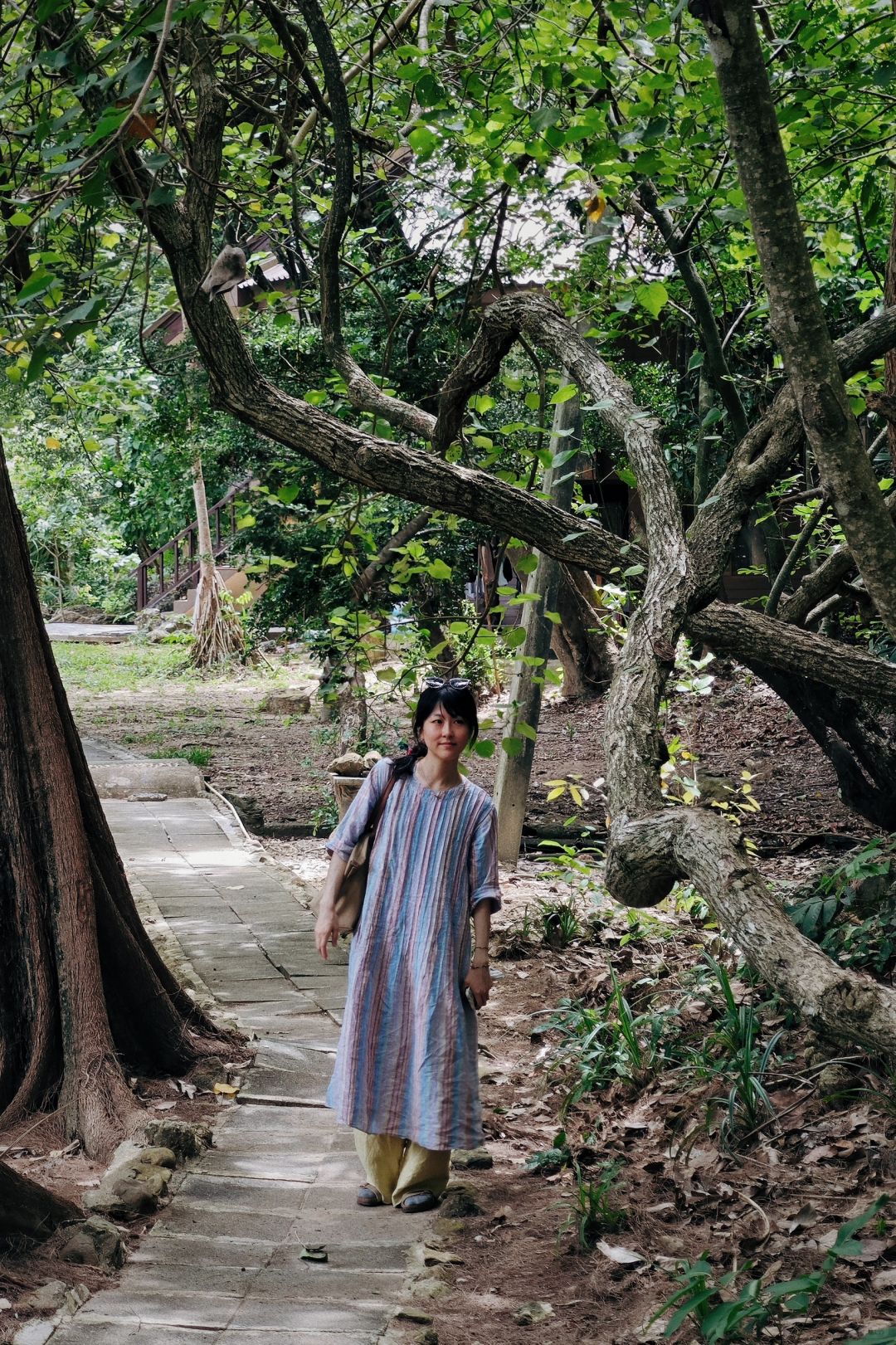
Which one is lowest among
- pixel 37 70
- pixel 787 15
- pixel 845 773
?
pixel 845 773

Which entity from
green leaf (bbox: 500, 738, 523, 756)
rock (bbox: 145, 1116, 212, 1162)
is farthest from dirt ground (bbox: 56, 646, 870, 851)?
rock (bbox: 145, 1116, 212, 1162)

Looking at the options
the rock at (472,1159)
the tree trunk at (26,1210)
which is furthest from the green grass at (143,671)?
the tree trunk at (26,1210)

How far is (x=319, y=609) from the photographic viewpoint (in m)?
12.2

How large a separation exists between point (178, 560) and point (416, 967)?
78.9 feet

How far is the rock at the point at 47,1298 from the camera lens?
142 inches

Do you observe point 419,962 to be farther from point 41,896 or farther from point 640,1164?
point 41,896

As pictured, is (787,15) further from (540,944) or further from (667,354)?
(667,354)

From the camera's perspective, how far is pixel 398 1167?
15.1ft

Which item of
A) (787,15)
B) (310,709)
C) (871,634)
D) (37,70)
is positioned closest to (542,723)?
(310,709)

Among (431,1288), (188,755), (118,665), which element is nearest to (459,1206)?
(431,1288)

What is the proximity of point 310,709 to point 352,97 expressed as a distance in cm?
1148

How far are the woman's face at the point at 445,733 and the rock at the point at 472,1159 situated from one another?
5.26ft

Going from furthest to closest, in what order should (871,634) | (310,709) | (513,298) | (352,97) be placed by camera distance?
(310,709), (871,634), (352,97), (513,298)

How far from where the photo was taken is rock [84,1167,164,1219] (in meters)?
4.26
